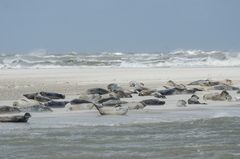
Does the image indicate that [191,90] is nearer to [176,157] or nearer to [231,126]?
[231,126]

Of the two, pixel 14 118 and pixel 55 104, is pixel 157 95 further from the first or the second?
pixel 14 118

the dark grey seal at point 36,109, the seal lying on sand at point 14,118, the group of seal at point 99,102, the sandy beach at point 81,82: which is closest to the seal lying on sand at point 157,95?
the group of seal at point 99,102

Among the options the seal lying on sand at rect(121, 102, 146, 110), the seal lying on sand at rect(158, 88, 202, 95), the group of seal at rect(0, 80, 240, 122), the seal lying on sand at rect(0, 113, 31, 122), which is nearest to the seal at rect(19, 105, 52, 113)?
the group of seal at rect(0, 80, 240, 122)

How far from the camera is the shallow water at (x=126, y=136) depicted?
7.84m

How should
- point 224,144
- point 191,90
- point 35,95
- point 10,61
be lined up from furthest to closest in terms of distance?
point 10,61
point 191,90
point 35,95
point 224,144

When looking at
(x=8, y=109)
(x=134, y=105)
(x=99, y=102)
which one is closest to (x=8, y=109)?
(x=8, y=109)

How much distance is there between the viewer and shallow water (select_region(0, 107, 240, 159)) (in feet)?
25.7

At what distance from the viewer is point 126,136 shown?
9352 mm

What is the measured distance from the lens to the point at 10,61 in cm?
4944

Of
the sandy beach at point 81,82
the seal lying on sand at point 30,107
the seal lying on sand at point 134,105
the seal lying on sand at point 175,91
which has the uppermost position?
the seal lying on sand at point 30,107

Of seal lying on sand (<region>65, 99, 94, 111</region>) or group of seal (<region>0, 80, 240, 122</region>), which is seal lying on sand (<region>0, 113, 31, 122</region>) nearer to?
group of seal (<region>0, 80, 240, 122</region>)

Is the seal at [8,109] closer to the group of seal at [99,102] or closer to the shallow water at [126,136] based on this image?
the group of seal at [99,102]

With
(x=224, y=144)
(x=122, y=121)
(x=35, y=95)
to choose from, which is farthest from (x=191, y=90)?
(x=224, y=144)

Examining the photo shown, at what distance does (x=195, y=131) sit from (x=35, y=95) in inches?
249
